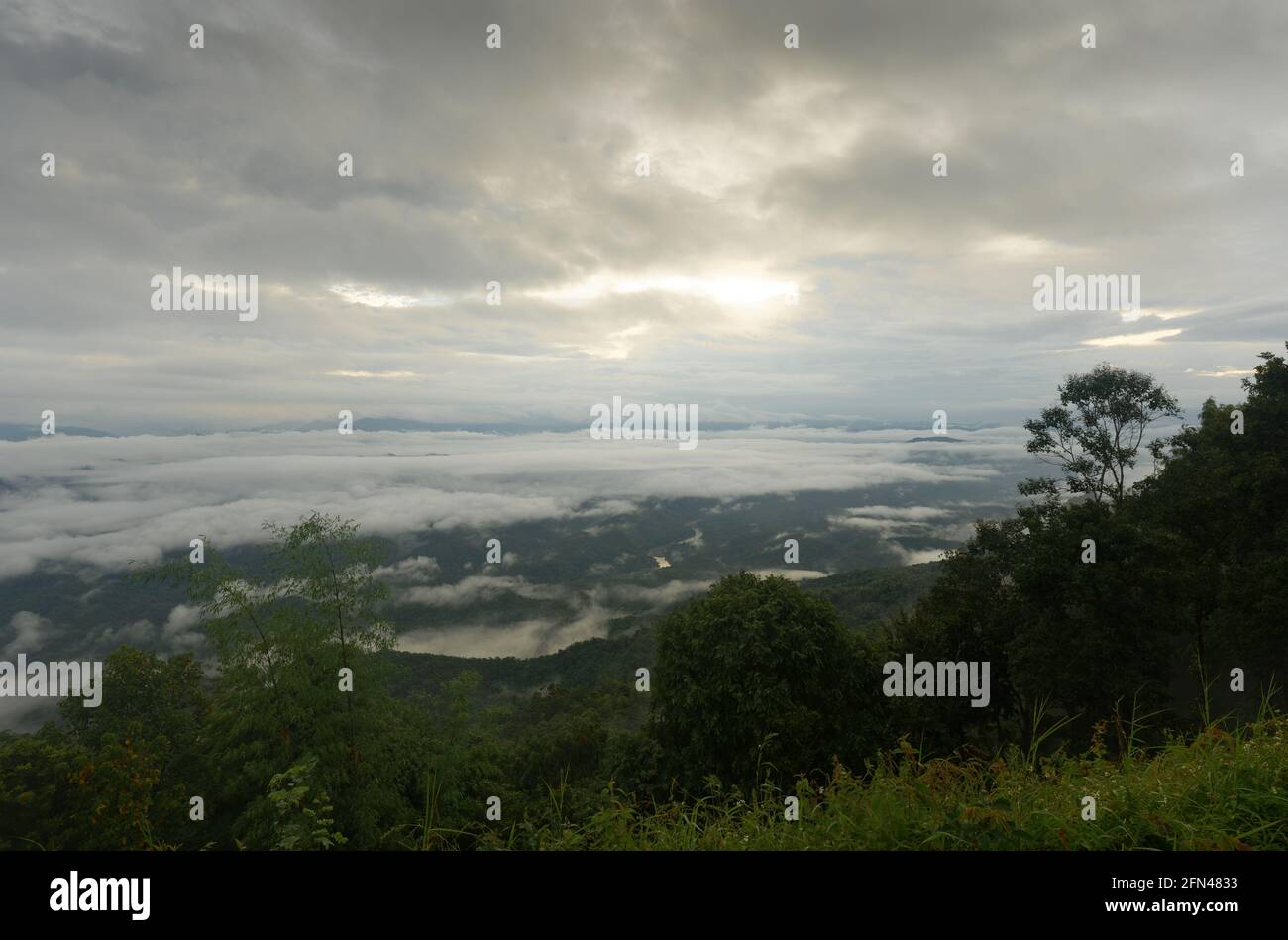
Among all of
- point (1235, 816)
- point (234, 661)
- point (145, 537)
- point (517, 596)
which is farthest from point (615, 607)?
point (1235, 816)

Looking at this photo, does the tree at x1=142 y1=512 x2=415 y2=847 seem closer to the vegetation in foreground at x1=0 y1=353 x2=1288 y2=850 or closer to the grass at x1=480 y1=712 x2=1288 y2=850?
the vegetation in foreground at x1=0 y1=353 x2=1288 y2=850

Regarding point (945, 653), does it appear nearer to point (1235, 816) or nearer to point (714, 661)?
point (714, 661)

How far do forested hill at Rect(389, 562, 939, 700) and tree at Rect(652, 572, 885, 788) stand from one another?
3526cm

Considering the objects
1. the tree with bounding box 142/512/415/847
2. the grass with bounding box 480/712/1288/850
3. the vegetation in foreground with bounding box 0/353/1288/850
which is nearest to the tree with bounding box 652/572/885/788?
the vegetation in foreground with bounding box 0/353/1288/850

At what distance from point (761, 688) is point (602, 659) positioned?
71.7 meters

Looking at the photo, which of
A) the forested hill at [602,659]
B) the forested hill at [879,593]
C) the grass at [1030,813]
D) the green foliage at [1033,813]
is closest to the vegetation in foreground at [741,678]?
the grass at [1030,813]

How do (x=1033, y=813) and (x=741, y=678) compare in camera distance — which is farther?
(x=741, y=678)

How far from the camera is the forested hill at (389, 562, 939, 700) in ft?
187

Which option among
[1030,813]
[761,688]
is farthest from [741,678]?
[1030,813]

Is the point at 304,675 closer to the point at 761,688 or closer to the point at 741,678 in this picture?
the point at 741,678

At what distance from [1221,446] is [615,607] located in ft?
516

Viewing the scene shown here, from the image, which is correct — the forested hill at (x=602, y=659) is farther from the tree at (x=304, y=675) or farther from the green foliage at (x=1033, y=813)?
the green foliage at (x=1033, y=813)

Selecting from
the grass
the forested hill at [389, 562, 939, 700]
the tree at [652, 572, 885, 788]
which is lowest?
the forested hill at [389, 562, 939, 700]

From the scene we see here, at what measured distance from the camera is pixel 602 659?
82.2 meters
